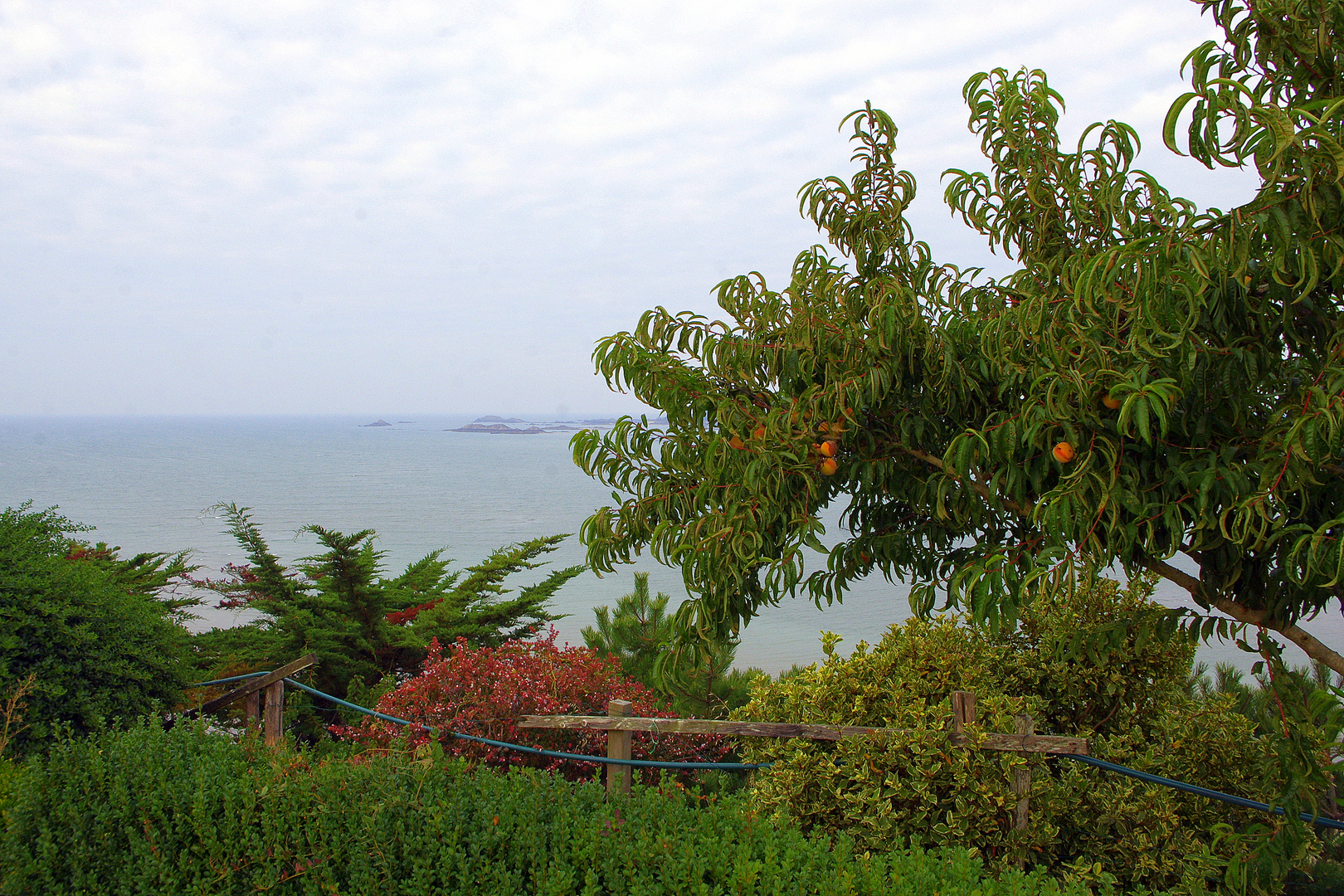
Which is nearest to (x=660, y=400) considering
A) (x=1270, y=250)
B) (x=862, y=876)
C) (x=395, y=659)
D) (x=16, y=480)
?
(x=862, y=876)

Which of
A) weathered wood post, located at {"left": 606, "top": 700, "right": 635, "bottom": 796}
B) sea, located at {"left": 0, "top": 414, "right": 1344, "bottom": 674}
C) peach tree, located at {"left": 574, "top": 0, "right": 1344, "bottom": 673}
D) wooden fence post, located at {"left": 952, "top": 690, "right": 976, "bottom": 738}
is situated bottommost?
sea, located at {"left": 0, "top": 414, "right": 1344, "bottom": 674}

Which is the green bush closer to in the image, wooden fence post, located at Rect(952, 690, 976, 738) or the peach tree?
wooden fence post, located at Rect(952, 690, 976, 738)

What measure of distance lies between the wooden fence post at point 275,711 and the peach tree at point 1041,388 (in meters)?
2.20

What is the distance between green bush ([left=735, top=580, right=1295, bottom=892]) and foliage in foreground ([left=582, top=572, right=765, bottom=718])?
213 cm

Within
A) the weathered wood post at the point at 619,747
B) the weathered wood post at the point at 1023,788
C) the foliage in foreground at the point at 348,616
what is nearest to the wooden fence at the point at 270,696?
the weathered wood post at the point at 619,747

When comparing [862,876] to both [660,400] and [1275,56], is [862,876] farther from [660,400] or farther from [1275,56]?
[1275,56]

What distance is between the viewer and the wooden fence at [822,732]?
117 inches

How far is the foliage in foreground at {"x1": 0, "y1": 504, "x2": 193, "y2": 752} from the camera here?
350 centimetres

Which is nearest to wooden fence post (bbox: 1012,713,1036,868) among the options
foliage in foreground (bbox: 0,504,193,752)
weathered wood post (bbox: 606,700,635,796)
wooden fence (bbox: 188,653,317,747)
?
weathered wood post (bbox: 606,700,635,796)

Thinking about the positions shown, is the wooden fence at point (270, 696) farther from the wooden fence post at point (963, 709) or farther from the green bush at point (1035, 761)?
the wooden fence post at point (963, 709)

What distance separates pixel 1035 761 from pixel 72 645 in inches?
159

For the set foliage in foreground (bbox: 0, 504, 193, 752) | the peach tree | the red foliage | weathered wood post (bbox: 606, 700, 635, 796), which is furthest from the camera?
the red foliage

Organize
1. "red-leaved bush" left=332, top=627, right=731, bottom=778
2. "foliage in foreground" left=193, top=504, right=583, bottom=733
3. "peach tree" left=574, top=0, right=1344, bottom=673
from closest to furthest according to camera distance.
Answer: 1. "peach tree" left=574, top=0, right=1344, bottom=673
2. "red-leaved bush" left=332, top=627, right=731, bottom=778
3. "foliage in foreground" left=193, top=504, right=583, bottom=733

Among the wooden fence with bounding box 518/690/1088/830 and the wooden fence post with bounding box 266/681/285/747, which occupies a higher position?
the wooden fence with bounding box 518/690/1088/830
